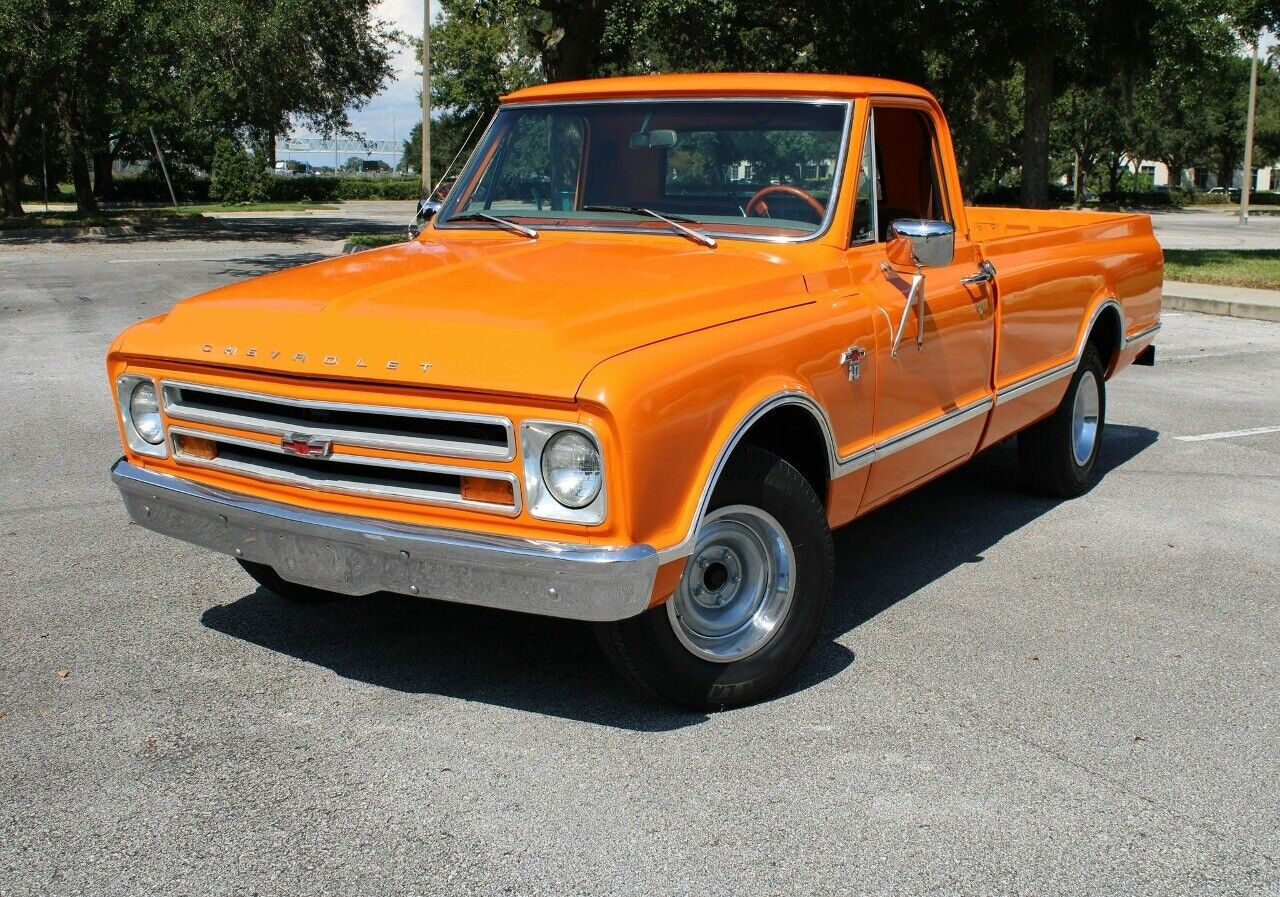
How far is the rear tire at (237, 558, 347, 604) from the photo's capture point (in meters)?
5.00

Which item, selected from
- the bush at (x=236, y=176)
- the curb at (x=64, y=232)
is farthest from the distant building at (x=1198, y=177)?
the curb at (x=64, y=232)

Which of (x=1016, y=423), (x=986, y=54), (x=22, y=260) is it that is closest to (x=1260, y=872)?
(x=1016, y=423)

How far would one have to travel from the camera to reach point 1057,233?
20.9 ft

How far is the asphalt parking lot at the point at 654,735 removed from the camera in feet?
10.7

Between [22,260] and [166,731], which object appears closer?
[166,731]

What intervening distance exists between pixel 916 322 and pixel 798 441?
0.78 metres

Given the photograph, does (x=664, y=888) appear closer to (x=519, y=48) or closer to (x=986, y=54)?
(x=986, y=54)

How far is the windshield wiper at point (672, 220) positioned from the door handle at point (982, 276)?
1.17 meters

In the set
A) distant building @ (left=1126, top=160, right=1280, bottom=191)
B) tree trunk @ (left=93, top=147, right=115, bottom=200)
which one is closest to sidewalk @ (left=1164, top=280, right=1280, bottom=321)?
tree trunk @ (left=93, top=147, right=115, bottom=200)

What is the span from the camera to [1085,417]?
6.92m

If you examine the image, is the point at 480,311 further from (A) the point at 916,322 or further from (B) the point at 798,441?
(A) the point at 916,322

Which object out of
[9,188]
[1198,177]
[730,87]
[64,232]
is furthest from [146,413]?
[1198,177]

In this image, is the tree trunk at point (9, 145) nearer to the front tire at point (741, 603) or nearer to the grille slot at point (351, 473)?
the grille slot at point (351, 473)

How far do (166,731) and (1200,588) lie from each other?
397 centimetres
